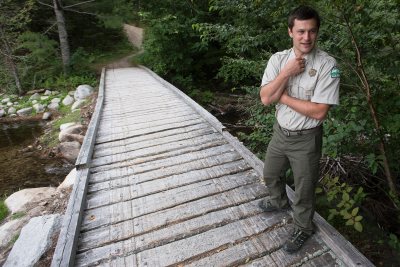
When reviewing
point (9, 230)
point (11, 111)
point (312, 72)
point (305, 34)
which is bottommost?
point (11, 111)

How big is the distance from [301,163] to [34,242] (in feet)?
9.48

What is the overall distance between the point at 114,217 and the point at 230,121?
6.82 m

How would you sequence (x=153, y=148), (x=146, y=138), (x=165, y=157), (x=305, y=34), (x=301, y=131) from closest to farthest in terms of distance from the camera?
(x=305, y=34) < (x=301, y=131) < (x=165, y=157) < (x=153, y=148) < (x=146, y=138)

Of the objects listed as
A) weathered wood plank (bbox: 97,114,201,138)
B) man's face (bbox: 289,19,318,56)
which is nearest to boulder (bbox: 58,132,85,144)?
weathered wood plank (bbox: 97,114,201,138)

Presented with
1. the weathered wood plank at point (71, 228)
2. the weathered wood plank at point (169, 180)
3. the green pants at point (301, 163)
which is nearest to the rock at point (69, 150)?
the weathered wood plank at point (71, 228)

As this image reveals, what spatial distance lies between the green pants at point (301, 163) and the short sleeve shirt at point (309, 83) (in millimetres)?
109

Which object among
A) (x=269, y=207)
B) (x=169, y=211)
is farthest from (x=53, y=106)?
(x=269, y=207)

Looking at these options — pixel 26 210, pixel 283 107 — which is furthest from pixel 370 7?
pixel 26 210

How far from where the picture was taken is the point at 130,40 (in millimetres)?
19922

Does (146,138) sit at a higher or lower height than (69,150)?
higher

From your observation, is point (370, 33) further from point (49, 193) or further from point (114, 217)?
point (49, 193)

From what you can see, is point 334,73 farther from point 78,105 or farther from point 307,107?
point 78,105

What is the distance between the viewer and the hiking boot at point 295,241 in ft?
8.48

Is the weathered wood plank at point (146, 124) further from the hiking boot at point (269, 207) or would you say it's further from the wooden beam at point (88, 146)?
the hiking boot at point (269, 207)
